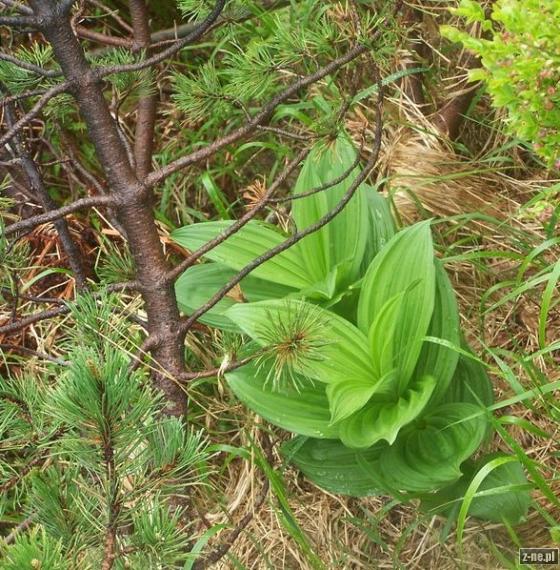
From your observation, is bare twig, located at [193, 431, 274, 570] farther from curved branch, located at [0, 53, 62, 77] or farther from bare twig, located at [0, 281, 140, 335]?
curved branch, located at [0, 53, 62, 77]

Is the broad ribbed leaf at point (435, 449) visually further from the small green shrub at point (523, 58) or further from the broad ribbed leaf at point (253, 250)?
the small green shrub at point (523, 58)

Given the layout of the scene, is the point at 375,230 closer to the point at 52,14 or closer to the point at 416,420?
the point at 416,420

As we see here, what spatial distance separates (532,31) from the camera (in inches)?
49.8

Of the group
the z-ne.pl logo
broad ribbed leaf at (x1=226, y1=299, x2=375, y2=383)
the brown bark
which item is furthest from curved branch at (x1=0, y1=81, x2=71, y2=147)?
the z-ne.pl logo

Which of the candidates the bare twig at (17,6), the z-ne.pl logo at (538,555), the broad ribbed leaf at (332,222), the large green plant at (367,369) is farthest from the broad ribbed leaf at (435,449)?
the bare twig at (17,6)

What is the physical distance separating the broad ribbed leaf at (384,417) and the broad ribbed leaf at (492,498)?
7.4 inches

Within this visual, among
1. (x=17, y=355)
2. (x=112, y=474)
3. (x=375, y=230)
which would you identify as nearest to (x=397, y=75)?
(x=375, y=230)

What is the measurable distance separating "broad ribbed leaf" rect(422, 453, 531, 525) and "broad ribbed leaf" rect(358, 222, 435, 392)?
0.22m

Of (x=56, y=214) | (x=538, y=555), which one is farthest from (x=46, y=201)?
(x=538, y=555)

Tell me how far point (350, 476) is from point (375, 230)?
21.2 inches

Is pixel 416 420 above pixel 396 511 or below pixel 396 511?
above

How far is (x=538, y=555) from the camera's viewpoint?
1.61 m

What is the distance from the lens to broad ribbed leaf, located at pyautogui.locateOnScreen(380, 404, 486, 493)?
152 cm

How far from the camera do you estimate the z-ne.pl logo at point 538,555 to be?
5.21ft
